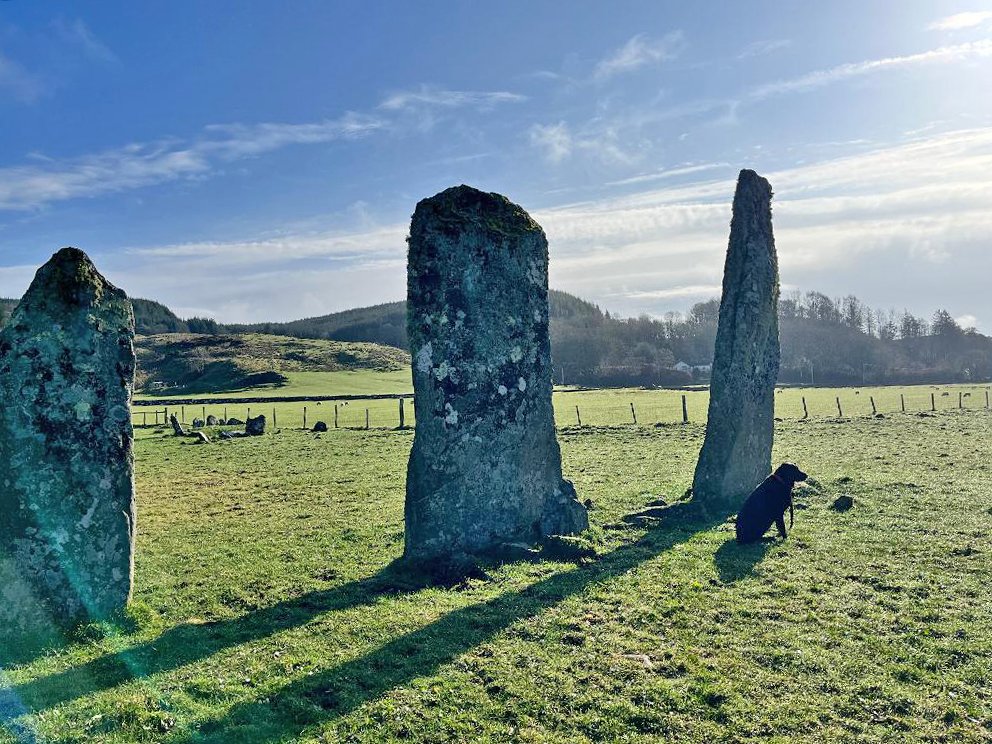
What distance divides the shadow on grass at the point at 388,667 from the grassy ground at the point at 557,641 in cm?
3

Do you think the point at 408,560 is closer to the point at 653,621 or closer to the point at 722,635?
the point at 653,621

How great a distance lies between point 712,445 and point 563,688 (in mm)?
10910

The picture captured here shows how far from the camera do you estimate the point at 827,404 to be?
53594mm

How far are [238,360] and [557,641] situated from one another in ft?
487

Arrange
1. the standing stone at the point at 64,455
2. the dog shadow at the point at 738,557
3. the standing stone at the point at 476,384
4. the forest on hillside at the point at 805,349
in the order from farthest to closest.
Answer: the forest on hillside at the point at 805,349, the standing stone at the point at 476,384, the dog shadow at the point at 738,557, the standing stone at the point at 64,455

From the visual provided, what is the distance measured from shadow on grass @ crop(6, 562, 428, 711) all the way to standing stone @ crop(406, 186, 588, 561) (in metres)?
1.40

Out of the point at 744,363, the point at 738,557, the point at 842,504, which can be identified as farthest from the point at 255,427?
the point at 738,557

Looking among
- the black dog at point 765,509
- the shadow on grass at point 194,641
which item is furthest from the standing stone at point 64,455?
the black dog at point 765,509

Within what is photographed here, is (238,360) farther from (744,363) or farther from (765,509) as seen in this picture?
(765,509)

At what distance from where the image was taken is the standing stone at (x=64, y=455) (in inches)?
392

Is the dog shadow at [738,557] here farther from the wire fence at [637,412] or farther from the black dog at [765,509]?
the wire fence at [637,412]

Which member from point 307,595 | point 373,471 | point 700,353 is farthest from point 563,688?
point 700,353

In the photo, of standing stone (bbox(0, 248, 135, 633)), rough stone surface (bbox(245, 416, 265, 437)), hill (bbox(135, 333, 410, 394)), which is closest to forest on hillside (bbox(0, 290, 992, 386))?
hill (bbox(135, 333, 410, 394))

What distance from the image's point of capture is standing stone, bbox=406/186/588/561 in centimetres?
1312
